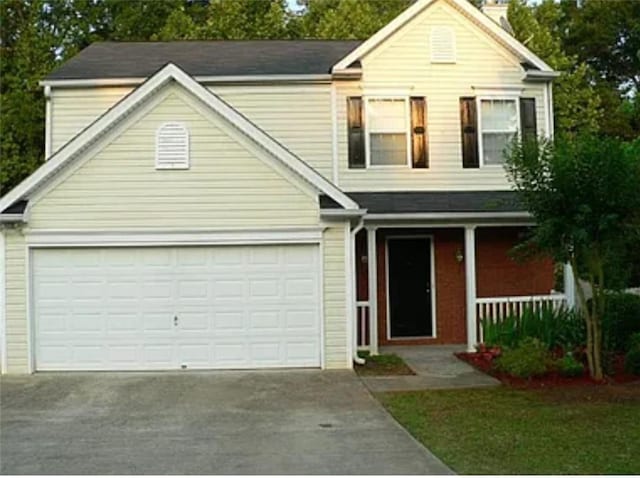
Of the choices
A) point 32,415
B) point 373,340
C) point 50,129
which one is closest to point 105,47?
point 50,129

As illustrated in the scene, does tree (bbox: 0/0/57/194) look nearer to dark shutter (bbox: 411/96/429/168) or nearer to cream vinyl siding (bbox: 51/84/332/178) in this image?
cream vinyl siding (bbox: 51/84/332/178)

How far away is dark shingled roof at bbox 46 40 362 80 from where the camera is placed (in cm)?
1702

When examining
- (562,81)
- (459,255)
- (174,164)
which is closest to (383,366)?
(459,255)

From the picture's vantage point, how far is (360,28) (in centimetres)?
3031

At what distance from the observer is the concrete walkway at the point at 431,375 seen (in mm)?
11700

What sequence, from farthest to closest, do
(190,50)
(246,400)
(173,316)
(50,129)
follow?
(190,50) < (50,129) < (173,316) < (246,400)

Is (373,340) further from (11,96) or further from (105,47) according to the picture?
(11,96)

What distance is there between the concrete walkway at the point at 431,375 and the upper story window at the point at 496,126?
4.40 meters

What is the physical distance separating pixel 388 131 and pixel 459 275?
3.56m

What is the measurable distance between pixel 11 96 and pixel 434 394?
25.1 metres

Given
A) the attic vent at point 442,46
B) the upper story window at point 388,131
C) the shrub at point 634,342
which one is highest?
the attic vent at point 442,46

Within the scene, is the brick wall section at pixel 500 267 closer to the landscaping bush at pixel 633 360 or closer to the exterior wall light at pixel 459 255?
the exterior wall light at pixel 459 255

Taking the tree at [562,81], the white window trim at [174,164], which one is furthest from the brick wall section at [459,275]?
the tree at [562,81]

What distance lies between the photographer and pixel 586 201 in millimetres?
11656
